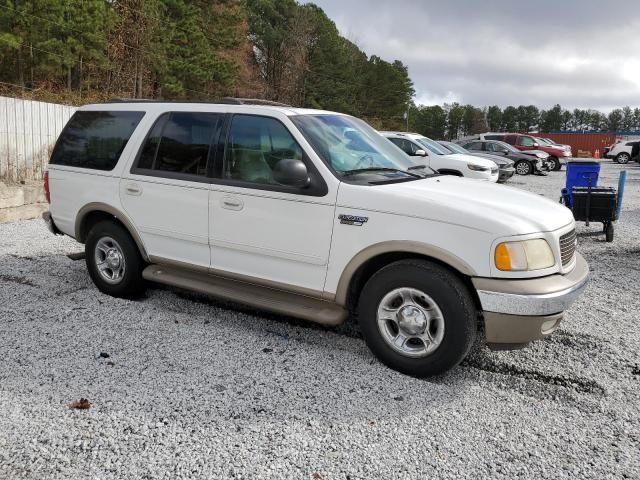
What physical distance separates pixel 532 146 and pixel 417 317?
996 inches

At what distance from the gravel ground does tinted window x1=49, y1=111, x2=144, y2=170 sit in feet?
4.52

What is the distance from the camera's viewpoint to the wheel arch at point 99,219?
16.0 ft

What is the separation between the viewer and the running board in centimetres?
385

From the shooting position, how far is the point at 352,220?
3686mm

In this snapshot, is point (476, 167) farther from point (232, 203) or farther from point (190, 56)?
point (190, 56)

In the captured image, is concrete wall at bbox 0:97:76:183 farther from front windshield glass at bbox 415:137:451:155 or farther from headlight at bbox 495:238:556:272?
headlight at bbox 495:238:556:272

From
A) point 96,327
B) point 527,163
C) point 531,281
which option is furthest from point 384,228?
point 527,163

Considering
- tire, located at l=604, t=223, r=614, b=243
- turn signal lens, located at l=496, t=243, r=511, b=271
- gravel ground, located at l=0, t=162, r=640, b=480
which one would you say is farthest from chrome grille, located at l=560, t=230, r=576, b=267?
tire, located at l=604, t=223, r=614, b=243

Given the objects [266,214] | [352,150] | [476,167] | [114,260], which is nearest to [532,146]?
[476,167]

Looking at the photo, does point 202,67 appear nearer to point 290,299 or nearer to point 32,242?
point 32,242

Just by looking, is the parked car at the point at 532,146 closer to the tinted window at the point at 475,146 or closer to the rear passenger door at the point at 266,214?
the tinted window at the point at 475,146

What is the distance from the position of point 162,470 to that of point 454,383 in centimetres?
197

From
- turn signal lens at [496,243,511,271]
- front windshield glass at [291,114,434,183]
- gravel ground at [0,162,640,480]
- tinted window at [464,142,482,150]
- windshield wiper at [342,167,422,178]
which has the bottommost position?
gravel ground at [0,162,640,480]

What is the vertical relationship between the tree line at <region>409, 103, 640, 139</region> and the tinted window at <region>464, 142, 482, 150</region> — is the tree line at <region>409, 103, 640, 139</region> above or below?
above
